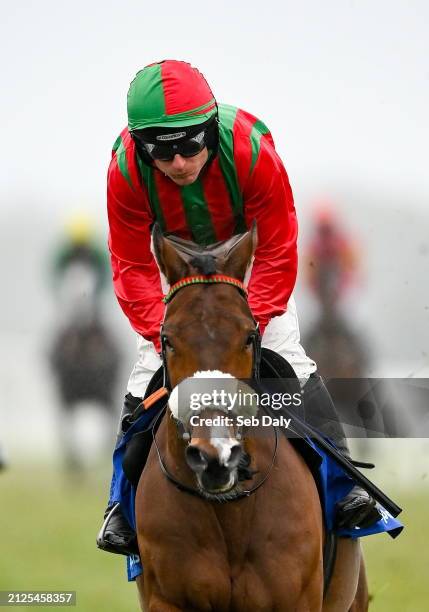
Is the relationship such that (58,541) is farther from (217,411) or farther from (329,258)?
(217,411)

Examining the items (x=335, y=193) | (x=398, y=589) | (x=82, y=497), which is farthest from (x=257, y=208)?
(x=82, y=497)

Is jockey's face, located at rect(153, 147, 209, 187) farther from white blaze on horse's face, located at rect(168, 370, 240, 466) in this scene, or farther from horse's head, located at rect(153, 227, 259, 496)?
white blaze on horse's face, located at rect(168, 370, 240, 466)

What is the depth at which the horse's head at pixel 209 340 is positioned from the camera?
441cm

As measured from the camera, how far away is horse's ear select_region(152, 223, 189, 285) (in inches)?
194

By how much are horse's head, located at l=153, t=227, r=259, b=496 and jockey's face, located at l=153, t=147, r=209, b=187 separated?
431mm

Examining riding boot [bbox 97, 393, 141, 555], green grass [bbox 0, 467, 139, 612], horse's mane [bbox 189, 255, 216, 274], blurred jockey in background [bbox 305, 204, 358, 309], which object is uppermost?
horse's mane [bbox 189, 255, 216, 274]

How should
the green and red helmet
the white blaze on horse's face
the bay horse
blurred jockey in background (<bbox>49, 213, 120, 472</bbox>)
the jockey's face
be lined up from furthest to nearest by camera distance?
blurred jockey in background (<bbox>49, 213, 120, 472</bbox>) < the jockey's face < the green and red helmet < the bay horse < the white blaze on horse's face

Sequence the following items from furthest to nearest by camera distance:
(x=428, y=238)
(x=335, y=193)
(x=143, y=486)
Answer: (x=335, y=193), (x=428, y=238), (x=143, y=486)

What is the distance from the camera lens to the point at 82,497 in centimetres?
1315

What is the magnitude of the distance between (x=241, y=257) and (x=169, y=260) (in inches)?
11.4

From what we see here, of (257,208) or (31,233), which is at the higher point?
(257,208)

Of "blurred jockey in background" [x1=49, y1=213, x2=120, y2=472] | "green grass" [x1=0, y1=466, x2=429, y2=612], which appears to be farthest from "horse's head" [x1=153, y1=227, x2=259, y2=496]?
"blurred jockey in background" [x1=49, y1=213, x2=120, y2=472]

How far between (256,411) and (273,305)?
814mm

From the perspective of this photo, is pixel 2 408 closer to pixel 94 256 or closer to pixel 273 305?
pixel 94 256
